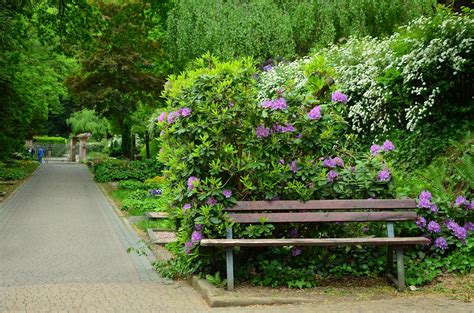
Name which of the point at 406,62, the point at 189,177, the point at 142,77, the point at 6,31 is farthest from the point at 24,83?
the point at 189,177

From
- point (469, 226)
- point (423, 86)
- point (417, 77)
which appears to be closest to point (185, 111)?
point (469, 226)

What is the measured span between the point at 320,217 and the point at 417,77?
5331 millimetres

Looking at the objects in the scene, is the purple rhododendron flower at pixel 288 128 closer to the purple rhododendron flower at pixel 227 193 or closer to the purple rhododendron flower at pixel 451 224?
the purple rhododendron flower at pixel 227 193

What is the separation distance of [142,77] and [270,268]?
72.1ft

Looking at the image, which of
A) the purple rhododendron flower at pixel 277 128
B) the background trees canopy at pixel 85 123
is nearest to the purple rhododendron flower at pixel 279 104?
the purple rhododendron flower at pixel 277 128

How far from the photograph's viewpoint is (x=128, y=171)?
26.7m

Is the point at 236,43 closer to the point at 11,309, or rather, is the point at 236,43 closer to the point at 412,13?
the point at 412,13

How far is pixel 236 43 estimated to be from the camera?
826 inches

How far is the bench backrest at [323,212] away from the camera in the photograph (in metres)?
6.36

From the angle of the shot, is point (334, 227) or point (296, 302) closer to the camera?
point (296, 302)

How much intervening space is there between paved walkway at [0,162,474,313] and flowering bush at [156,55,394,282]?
2.68 feet

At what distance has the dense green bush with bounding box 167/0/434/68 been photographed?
20938 mm

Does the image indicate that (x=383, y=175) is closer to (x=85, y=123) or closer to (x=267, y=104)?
(x=267, y=104)

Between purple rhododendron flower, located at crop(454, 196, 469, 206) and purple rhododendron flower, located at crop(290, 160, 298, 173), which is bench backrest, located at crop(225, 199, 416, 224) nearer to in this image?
purple rhododendron flower, located at crop(290, 160, 298, 173)
